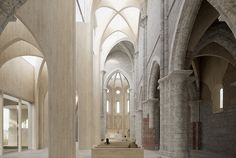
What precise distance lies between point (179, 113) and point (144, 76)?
11647 millimetres

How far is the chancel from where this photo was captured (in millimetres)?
11328

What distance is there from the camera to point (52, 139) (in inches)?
436

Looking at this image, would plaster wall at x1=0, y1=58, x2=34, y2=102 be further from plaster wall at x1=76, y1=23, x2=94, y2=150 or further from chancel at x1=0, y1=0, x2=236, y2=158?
plaster wall at x1=76, y1=23, x2=94, y2=150

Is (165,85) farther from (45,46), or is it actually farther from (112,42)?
(112,42)

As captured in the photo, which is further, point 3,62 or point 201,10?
point 3,62

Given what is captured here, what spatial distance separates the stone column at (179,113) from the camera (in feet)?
42.3

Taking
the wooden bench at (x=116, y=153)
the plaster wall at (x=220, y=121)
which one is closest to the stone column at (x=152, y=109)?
the plaster wall at (x=220, y=121)

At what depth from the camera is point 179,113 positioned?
13.1 m

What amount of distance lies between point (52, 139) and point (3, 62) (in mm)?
8488

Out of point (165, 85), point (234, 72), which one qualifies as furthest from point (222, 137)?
point (165, 85)

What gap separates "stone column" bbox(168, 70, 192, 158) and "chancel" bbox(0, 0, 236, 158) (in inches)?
1.6

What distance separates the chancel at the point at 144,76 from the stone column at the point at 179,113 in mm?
41

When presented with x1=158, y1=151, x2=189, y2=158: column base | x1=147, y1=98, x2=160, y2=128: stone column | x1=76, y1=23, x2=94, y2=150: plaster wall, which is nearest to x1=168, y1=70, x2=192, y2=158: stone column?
x1=158, y1=151, x2=189, y2=158: column base

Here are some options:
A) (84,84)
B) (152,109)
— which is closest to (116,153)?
(84,84)
